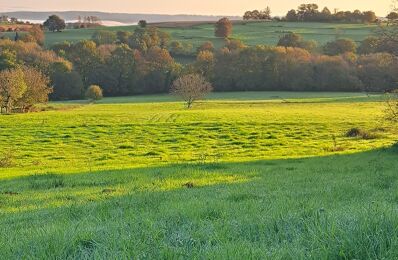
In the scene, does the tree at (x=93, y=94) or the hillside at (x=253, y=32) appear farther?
the hillside at (x=253, y=32)

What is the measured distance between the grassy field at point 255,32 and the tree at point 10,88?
6596cm

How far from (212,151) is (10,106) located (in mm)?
55531

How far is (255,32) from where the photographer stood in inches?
6875

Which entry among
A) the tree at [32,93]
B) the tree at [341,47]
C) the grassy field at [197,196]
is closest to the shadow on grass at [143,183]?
the grassy field at [197,196]

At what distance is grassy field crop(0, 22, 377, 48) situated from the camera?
156875 mm

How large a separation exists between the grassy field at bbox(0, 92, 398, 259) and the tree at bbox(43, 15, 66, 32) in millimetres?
137112

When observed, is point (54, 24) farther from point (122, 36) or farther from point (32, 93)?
point (32, 93)

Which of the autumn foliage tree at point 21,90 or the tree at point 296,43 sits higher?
the tree at point 296,43

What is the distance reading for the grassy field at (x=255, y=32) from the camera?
156875 millimetres

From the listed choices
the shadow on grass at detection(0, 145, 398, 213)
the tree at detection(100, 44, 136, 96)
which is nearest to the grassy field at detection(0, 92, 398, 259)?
the shadow on grass at detection(0, 145, 398, 213)

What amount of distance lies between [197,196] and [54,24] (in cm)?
18846

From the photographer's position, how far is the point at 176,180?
1800 centimetres

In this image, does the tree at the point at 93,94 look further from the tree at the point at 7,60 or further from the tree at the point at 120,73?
the tree at the point at 7,60


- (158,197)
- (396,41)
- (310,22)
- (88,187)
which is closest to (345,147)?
(396,41)
